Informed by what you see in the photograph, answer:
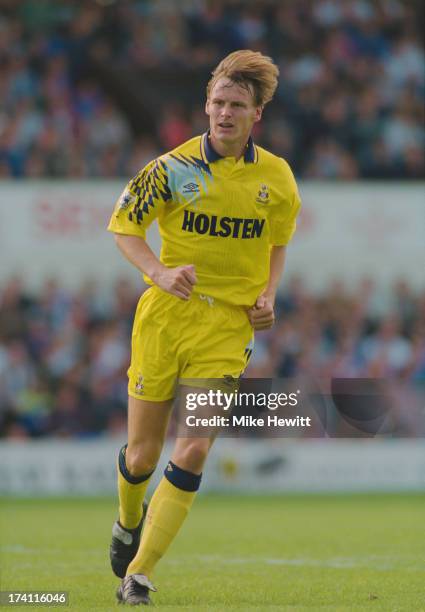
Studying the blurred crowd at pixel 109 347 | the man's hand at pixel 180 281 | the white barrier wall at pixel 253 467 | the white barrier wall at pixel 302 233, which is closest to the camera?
the man's hand at pixel 180 281

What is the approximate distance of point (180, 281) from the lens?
583 centimetres

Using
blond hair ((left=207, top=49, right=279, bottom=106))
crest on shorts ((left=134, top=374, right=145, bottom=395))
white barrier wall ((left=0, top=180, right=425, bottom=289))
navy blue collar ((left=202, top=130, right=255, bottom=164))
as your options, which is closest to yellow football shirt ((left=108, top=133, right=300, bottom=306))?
navy blue collar ((left=202, top=130, right=255, bottom=164))

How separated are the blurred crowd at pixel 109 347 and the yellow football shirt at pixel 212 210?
8.79 meters

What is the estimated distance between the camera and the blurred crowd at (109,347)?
15375 mm

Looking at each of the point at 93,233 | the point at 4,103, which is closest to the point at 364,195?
the point at 93,233

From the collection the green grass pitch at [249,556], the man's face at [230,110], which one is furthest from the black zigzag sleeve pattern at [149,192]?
the green grass pitch at [249,556]

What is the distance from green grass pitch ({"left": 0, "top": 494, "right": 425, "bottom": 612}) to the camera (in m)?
6.14

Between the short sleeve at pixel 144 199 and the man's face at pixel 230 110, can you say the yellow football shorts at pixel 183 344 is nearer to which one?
the short sleeve at pixel 144 199

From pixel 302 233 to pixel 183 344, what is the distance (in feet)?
37.2

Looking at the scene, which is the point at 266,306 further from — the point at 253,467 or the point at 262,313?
the point at 253,467

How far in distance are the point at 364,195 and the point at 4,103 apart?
16.4 ft

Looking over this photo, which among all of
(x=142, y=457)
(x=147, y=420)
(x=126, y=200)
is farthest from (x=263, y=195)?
(x=142, y=457)

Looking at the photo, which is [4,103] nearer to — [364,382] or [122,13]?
[122,13]

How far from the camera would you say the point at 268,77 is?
6.07 meters
